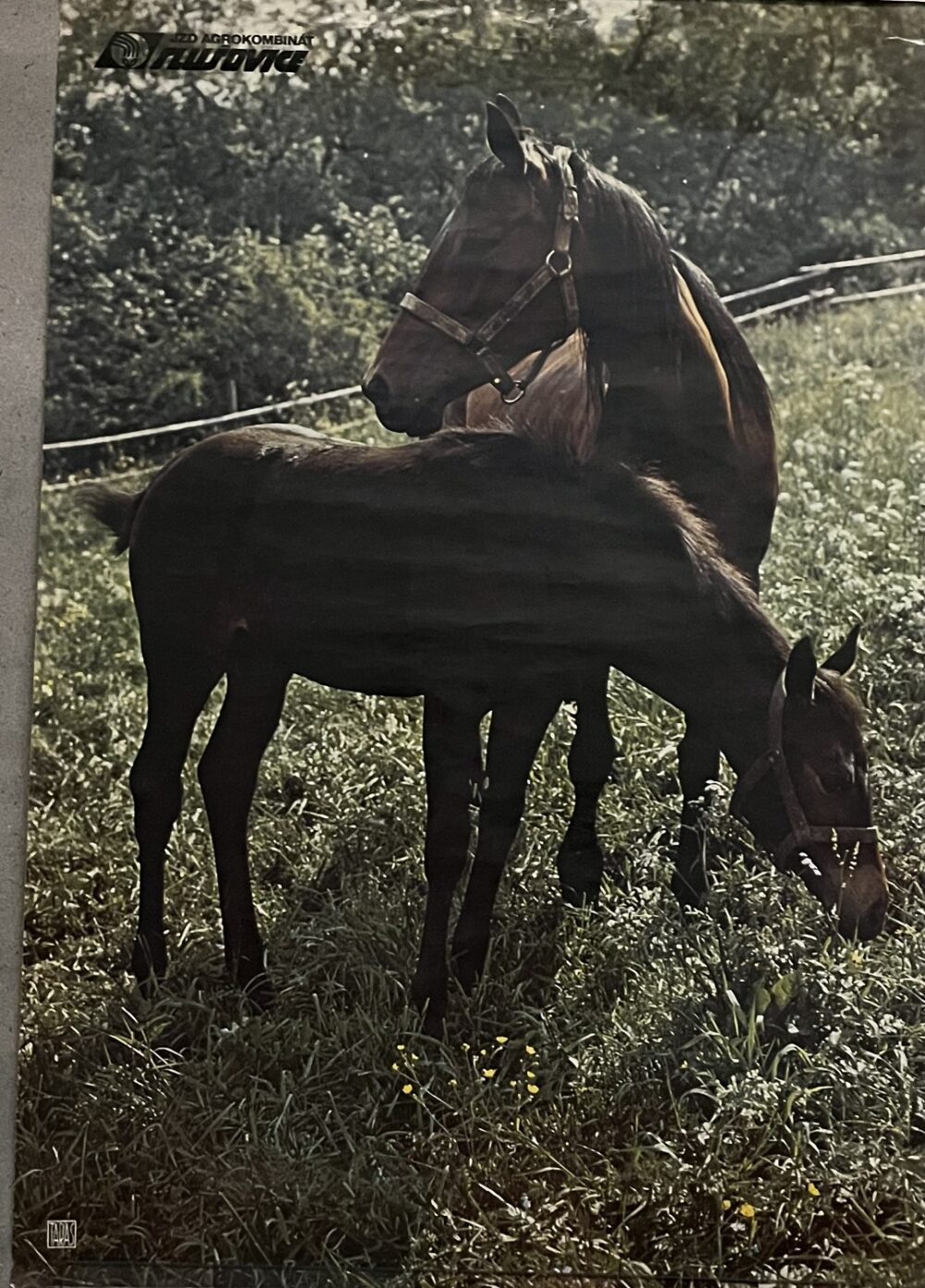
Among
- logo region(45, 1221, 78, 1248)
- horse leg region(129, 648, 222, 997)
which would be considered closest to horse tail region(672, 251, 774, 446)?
horse leg region(129, 648, 222, 997)

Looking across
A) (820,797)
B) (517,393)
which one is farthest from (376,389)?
(820,797)

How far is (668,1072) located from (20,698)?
1.37m

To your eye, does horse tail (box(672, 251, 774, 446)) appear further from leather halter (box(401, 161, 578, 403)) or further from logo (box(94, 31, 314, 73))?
logo (box(94, 31, 314, 73))

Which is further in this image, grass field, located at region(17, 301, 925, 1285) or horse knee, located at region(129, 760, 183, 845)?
horse knee, located at region(129, 760, 183, 845)

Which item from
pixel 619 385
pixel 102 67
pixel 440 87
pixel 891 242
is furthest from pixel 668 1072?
pixel 102 67

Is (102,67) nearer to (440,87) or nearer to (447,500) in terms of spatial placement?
(440,87)

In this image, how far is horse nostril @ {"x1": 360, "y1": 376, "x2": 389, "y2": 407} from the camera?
2.07 m

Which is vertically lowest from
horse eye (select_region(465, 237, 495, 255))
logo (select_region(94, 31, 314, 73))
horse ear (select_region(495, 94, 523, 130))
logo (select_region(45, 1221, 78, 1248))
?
logo (select_region(45, 1221, 78, 1248))

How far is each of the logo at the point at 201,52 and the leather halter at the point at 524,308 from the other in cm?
55

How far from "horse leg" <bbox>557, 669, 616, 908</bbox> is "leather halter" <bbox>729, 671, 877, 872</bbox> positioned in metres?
0.25

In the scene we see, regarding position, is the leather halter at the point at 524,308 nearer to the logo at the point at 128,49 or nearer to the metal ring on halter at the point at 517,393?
the metal ring on halter at the point at 517,393

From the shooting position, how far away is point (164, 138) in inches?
83.2

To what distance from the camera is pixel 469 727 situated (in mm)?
2066

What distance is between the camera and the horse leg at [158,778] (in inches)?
81.2
